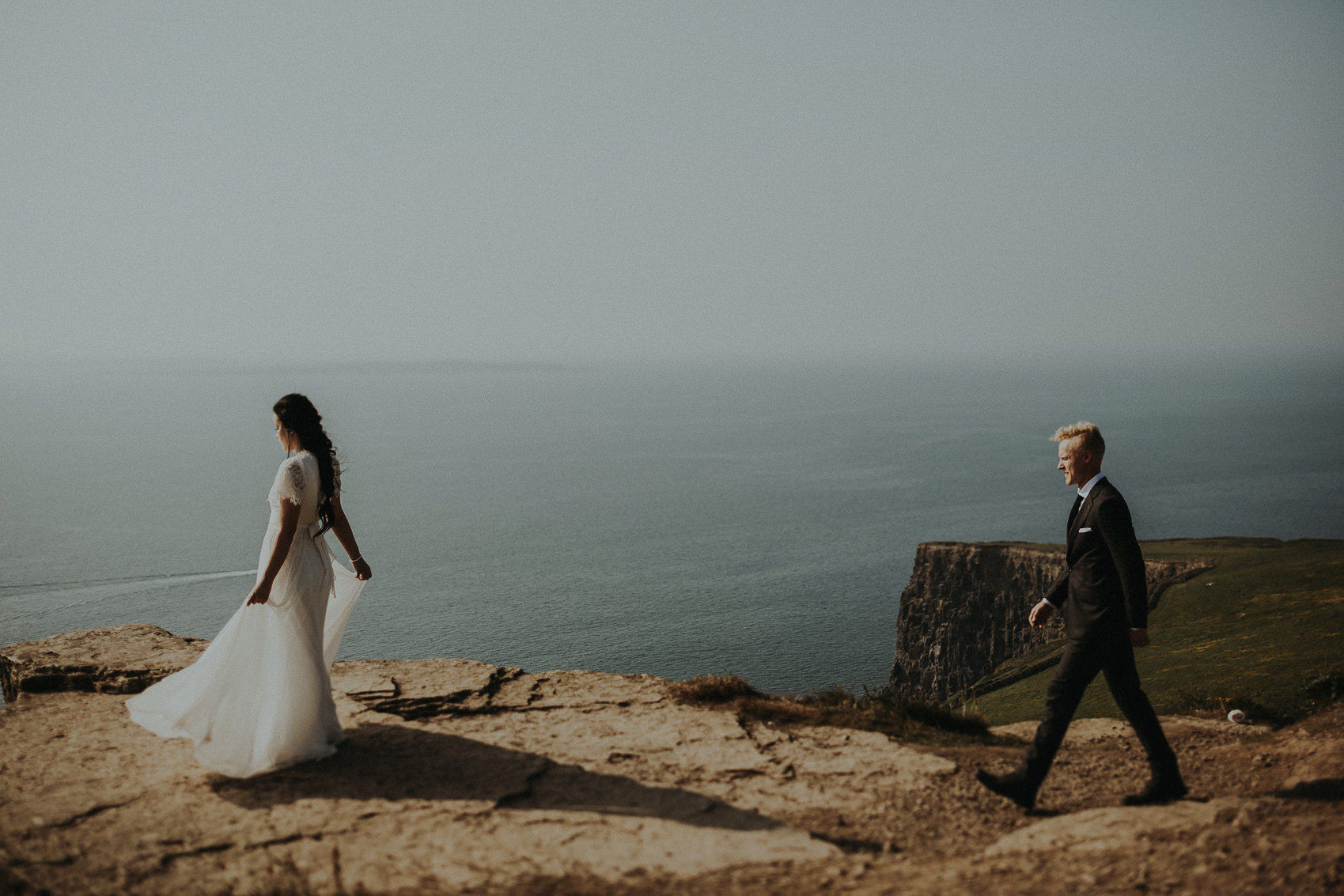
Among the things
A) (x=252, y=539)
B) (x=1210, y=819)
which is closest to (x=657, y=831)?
(x=1210, y=819)

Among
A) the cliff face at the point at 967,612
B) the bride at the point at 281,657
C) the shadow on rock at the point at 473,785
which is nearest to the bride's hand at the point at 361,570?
the bride at the point at 281,657

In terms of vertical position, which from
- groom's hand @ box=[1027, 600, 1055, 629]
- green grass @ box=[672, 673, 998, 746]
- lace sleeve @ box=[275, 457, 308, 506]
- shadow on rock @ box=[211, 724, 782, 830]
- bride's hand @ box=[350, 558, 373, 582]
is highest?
lace sleeve @ box=[275, 457, 308, 506]

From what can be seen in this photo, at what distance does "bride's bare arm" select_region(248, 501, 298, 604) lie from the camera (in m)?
6.38

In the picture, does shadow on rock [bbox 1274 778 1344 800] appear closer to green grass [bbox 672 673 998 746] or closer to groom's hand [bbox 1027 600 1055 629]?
groom's hand [bbox 1027 600 1055 629]

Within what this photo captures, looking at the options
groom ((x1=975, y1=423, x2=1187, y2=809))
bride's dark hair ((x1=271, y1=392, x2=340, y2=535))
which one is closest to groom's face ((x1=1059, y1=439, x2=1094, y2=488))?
groom ((x1=975, y1=423, x2=1187, y2=809))

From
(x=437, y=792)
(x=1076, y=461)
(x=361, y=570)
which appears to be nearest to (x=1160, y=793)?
(x=1076, y=461)

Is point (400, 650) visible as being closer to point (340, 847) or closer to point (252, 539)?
point (252, 539)

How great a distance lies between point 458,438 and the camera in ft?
646

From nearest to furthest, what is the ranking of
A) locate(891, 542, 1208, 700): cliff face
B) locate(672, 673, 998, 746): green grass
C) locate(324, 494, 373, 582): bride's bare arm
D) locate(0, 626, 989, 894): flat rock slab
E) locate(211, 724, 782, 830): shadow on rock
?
locate(0, 626, 989, 894): flat rock slab, locate(211, 724, 782, 830): shadow on rock, locate(324, 494, 373, 582): bride's bare arm, locate(672, 673, 998, 746): green grass, locate(891, 542, 1208, 700): cliff face

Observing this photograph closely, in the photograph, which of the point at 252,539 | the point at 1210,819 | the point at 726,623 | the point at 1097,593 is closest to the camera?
the point at 1210,819

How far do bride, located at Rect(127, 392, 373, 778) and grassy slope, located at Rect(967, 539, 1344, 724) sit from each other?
264 inches

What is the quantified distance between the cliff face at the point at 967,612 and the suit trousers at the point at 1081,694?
5296cm

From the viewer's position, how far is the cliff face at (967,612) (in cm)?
5822

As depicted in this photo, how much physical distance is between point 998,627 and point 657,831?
195 ft
